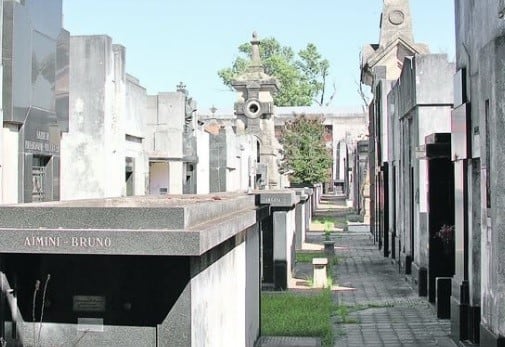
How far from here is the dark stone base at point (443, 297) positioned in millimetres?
11430

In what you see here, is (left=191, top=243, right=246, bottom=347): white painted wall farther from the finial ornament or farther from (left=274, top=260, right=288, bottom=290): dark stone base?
the finial ornament

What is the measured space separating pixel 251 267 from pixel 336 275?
8488mm

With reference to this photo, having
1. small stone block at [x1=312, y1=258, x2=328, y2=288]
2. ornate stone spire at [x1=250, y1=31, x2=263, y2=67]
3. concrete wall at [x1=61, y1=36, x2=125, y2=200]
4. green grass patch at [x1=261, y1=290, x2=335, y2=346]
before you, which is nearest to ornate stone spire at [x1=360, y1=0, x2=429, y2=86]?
ornate stone spire at [x1=250, y1=31, x2=263, y2=67]

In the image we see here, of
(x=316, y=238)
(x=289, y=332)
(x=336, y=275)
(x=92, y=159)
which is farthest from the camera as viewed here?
(x=316, y=238)

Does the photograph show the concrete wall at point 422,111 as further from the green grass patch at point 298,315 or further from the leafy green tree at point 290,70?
the leafy green tree at point 290,70

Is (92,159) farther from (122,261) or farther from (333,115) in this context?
(333,115)

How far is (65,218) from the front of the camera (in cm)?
485

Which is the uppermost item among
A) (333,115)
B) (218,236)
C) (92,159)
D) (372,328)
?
(333,115)

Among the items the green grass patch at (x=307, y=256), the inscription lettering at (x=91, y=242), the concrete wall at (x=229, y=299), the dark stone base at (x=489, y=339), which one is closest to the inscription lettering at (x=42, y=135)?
the concrete wall at (x=229, y=299)

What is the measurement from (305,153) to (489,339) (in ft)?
126

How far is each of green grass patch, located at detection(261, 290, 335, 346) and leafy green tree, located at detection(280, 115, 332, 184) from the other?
31.5m

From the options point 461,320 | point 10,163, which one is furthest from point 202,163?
point 461,320

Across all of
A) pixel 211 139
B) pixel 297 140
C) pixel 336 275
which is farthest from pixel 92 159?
pixel 297 140

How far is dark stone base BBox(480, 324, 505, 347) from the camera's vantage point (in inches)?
288
